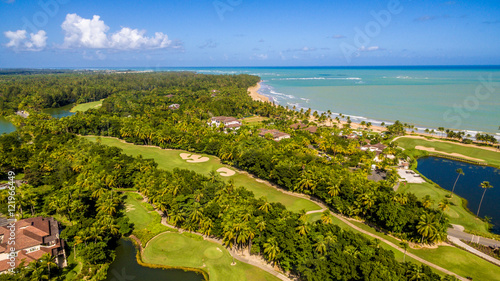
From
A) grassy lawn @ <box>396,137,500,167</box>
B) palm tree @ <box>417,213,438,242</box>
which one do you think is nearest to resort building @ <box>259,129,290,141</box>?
grassy lawn @ <box>396,137,500,167</box>

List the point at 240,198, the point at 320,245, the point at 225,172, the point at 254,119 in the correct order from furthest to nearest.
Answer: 1. the point at 254,119
2. the point at 225,172
3. the point at 240,198
4. the point at 320,245

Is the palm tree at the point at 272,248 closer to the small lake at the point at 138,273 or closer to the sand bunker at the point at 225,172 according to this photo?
the small lake at the point at 138,273

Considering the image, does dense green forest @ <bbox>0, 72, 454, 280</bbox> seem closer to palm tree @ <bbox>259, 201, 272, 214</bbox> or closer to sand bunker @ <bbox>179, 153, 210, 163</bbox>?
palm tree @ <bbox>259, 201, 272, 214</bbox>

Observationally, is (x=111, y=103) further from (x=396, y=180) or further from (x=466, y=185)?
(x=466, y=185)

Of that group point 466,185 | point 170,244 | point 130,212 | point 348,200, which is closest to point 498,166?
point 466,185

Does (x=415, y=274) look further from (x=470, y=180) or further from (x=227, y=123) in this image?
(x=227, y=123)

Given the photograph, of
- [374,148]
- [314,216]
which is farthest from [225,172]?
[374,148]
